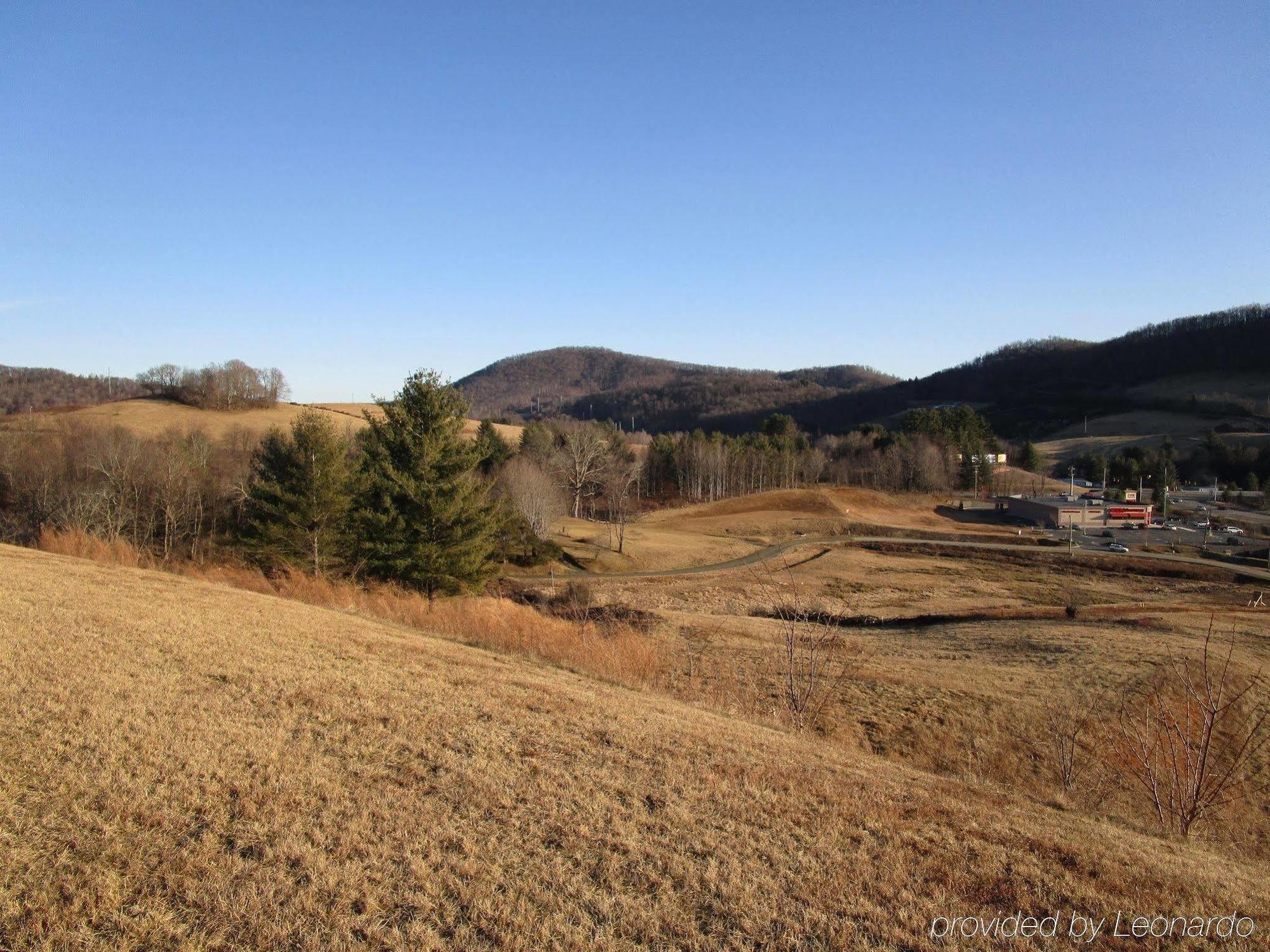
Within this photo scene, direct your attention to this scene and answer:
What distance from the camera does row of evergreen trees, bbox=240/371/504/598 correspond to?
25906mm

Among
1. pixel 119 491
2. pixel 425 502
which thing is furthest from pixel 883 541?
pixel 119 491

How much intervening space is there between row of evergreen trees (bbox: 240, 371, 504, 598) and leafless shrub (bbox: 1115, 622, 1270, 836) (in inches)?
821

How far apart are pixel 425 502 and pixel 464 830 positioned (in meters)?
20.9

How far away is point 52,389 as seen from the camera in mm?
109688

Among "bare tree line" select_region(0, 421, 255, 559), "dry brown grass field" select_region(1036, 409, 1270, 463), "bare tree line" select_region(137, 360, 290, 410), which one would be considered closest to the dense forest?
"bare tree line" select_region(137, 360, 290, 410)

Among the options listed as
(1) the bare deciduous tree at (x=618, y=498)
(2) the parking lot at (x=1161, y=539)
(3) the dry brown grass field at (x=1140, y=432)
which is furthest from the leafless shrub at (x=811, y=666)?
(3) the dry brown grass field at (x=1140, y=432)

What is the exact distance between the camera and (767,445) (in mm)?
104375

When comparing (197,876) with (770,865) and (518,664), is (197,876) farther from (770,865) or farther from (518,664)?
(518,664)

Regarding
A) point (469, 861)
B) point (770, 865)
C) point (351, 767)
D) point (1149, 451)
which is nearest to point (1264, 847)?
point (770, 865)

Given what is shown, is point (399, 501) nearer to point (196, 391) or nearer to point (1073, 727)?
point (1073, 727)

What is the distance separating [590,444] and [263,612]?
228 ft

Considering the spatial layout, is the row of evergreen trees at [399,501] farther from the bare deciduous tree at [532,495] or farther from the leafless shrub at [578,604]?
the bare deciduous tree at [532,495]

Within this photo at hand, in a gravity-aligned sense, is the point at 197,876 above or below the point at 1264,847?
above

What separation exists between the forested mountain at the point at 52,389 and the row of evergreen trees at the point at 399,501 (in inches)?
3298
